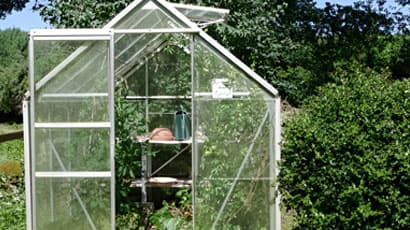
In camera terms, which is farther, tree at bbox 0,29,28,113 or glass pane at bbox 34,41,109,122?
tree at bbox 0,29,28,113

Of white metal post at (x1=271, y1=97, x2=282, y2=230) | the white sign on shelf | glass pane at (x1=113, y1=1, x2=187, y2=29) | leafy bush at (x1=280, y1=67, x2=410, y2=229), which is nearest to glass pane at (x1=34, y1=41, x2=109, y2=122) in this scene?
glass pane at (x1=113, y1=1, x2=187, y2=29)

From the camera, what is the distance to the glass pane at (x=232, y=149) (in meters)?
5.27

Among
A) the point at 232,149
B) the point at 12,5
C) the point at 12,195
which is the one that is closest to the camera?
the point at 232,149

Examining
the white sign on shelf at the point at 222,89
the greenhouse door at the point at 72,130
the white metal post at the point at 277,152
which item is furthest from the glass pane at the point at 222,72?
the greenhouse door at the point at 72,130

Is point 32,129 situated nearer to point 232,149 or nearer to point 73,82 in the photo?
point 73,82

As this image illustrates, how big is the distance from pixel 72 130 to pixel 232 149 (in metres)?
1.44

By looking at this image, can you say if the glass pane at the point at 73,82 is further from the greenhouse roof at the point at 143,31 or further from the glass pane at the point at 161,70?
the glass pane at the point at 161,70

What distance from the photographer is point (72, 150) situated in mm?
4859

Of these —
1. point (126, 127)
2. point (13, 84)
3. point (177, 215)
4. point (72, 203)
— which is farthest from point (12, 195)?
point (13, 84)

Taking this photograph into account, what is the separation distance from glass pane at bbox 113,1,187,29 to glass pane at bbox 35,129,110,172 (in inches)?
42.2

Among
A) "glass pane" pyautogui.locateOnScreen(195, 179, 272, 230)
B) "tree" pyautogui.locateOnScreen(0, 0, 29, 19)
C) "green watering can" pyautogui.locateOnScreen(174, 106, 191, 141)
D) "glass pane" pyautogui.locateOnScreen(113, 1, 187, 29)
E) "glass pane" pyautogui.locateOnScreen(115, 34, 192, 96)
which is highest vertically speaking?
"tree" pyautogui.locateOnScreen(0, 0, 29, 19)

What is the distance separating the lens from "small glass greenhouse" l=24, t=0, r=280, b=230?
481 cm

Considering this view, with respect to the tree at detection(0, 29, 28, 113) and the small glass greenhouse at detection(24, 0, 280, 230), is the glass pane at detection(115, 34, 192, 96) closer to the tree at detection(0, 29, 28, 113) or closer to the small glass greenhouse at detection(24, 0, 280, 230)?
the small glass greenhouse at detection(24, 0, 280, 230)

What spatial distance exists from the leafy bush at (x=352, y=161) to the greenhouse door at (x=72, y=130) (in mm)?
1605
